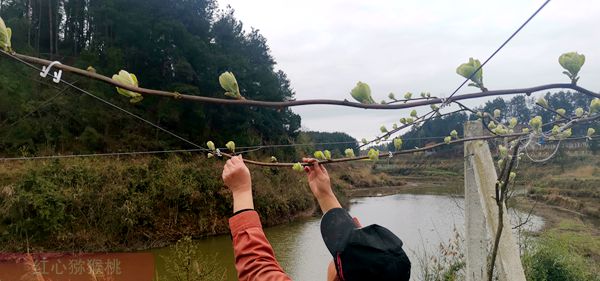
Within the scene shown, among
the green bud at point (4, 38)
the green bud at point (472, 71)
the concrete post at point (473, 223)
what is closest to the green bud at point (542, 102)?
the green bud at point (472, 71)

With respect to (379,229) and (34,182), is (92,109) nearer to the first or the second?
(34,182)

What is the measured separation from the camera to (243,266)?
0.70 m

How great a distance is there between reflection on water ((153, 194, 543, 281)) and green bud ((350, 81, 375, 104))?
460cm

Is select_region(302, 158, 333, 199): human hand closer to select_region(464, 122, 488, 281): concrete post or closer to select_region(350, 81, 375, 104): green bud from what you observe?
select_region(350, 81, 375, 104): green bud

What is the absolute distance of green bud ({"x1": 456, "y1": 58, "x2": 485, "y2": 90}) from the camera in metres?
0.51

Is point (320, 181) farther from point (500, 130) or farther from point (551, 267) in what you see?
point (551, 267)

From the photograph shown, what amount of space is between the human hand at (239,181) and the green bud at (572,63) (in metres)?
0.49

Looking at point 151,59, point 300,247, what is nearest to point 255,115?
point 151,59

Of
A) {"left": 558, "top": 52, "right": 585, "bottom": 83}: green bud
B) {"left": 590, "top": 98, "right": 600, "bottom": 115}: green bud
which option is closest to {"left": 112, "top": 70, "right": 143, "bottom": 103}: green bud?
{"left": 558, "top": 52, "right": 585, "bottom": 83}: green bud

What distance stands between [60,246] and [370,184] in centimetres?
1641

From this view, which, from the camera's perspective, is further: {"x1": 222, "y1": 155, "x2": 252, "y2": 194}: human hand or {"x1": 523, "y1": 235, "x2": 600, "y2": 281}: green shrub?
{"x1": 523, "y1": 235, "x2": 600, "y2": 281}: green shrub

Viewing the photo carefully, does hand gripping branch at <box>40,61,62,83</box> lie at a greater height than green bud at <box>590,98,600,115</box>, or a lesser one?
greater

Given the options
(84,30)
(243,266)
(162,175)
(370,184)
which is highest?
(84,30)

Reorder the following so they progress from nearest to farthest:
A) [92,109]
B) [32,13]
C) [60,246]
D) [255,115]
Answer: [60,246] → [92,109] → [255,115] → [32,13]
